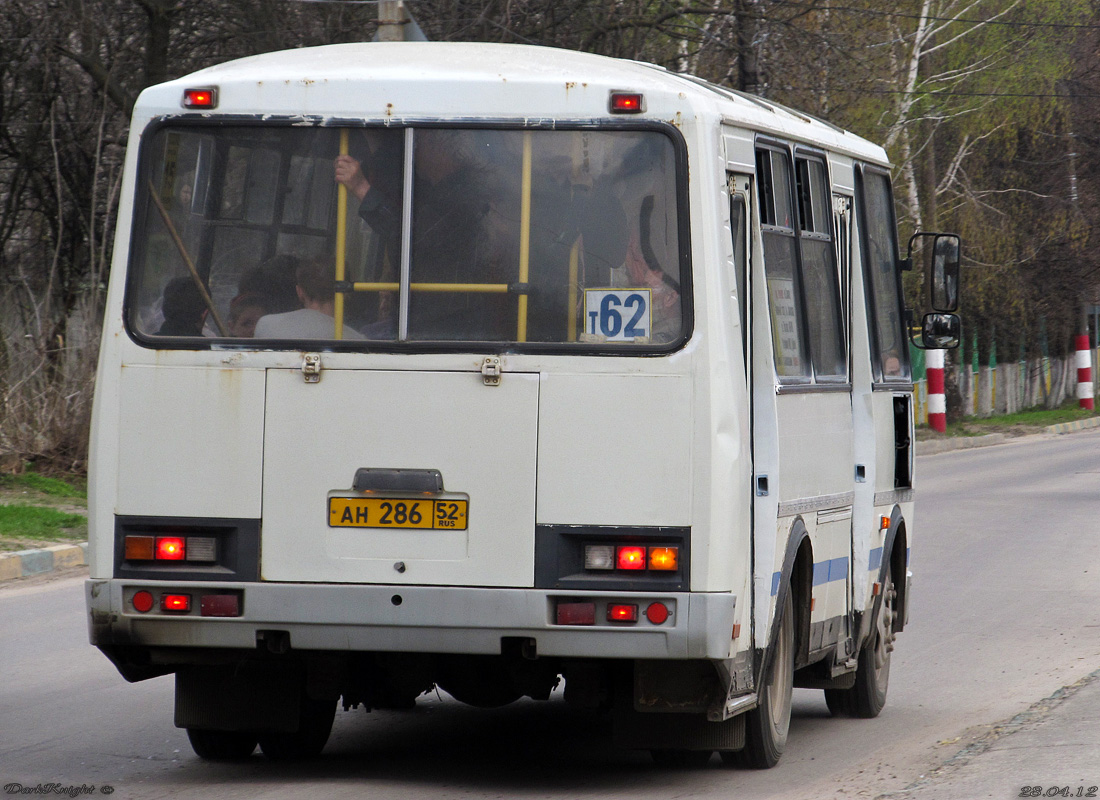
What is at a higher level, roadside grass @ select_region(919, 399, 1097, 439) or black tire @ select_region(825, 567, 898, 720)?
roadside grass @ select_region(919, 399, 1097, 439)

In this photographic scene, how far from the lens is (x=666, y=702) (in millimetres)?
5996

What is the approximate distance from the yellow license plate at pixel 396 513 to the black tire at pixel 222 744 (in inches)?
54.3

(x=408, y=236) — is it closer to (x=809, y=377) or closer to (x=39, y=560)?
(x=809, y=377)

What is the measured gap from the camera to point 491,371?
19.2 ft

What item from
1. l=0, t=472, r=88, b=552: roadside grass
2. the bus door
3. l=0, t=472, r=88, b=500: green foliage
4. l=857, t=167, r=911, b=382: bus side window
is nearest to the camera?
the bus door

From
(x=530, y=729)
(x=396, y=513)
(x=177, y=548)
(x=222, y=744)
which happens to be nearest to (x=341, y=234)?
(x=396, y=513)

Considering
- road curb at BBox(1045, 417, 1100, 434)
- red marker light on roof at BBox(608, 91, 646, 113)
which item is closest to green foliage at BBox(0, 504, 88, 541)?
red marker light on roof at BBox(608, 91, 646, 113)

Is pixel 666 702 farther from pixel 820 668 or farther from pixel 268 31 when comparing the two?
pixel 268 31

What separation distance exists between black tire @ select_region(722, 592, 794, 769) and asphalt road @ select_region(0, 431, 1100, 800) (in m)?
0.07

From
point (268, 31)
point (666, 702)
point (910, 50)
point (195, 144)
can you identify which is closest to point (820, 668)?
point (666, 702)

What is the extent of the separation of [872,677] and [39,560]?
7.18m

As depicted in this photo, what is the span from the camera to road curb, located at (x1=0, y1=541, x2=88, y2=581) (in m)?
12.8

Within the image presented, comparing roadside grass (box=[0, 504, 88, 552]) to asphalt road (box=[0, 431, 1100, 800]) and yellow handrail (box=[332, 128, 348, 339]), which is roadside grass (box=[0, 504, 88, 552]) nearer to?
asphalt road (box=[0, 431, 1100, 800])

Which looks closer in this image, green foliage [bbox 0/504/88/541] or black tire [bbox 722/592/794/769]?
black tire [bbox 722/592/794/769]
